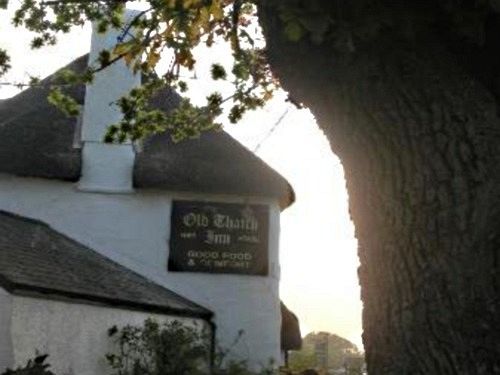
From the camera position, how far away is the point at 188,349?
13.7 m

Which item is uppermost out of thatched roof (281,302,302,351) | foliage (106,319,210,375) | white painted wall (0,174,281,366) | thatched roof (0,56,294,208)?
thatched roof (0,56,294,208)

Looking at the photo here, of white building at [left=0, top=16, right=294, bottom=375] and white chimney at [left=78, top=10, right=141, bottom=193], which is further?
white chimney at [left=78, top=10, right=141, bottom=193]

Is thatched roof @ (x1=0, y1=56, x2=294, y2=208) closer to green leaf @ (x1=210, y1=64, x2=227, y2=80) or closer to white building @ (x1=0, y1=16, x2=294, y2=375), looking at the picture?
white building @ (x1=0, y1=16, x2=294, y2=375)

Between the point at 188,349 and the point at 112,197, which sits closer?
the point at 188,349

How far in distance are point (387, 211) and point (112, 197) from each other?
13.3 m

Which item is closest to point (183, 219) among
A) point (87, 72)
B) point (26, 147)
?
point (26, 147)

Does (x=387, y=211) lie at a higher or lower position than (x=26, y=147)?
lower

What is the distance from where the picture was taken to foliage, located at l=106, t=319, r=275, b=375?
13008 mm

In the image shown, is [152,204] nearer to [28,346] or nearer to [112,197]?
[112,197]

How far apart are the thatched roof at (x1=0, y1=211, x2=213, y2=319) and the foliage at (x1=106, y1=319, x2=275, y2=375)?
1.26 feet

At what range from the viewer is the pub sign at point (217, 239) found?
16688mm

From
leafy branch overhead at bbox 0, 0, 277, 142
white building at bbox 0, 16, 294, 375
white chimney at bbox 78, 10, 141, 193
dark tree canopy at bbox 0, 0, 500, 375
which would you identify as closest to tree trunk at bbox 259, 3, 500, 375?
dark tree canopy at bbox 0, 0, 500, 375

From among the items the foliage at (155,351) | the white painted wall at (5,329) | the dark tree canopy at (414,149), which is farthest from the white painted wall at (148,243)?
the dark tree canopy at (414,149)

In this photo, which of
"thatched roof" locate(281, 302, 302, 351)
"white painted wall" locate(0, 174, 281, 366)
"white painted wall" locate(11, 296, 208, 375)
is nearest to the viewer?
"white painted wall" locate(11, 296, 208, 375)
